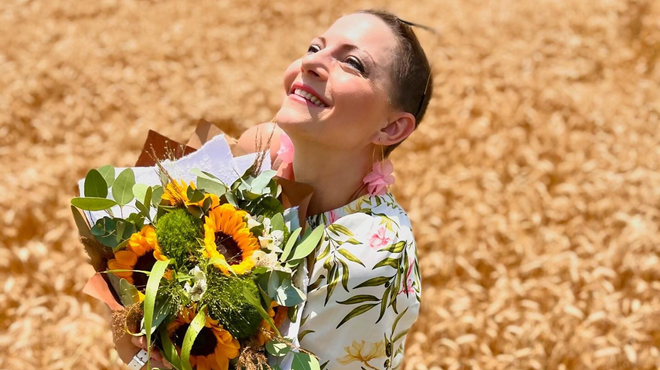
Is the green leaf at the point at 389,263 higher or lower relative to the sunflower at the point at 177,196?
lower

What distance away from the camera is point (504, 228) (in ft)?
14.7

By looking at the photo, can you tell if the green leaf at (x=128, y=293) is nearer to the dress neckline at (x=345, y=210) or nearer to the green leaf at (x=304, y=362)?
the green leaf at (x=304, y=362)

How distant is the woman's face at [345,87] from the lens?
219 centimetres

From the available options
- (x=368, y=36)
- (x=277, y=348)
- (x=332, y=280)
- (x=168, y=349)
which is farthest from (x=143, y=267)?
(x=368, y=36)

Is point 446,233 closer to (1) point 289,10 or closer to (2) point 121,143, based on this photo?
(2) point 121,143

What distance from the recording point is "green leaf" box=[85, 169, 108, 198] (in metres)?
2.11

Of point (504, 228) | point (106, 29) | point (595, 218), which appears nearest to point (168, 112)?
point (106, 29)

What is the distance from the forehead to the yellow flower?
3.30ft

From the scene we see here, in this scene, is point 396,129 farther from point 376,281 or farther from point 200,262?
point 200,262

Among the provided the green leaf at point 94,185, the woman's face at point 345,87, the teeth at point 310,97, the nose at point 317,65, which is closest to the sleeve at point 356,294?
the woman's face at point 345,87

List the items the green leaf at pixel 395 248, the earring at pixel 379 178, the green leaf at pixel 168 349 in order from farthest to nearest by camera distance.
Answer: the earring at pixel 379 178 → the green leaf at pixel 395 248 → the green leaf at pixel 168 349

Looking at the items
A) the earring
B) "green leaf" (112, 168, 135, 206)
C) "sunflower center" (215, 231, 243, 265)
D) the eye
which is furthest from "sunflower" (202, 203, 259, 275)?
the eye

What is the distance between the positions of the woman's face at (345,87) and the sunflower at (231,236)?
0.37m

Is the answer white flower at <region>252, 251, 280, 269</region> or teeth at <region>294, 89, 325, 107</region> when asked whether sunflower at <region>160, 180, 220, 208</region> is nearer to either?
white flower at <region>252, 251, 280, 269</region>
